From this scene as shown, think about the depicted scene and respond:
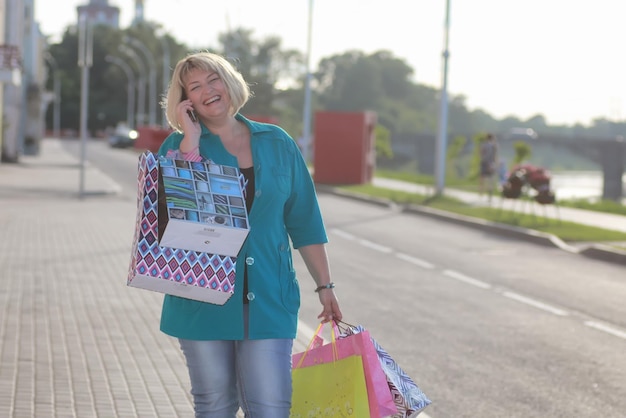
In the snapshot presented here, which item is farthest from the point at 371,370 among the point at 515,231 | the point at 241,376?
the point at 515,231

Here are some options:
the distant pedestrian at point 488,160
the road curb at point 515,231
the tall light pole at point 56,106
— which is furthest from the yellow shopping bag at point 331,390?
the tall light pole at point 56,106

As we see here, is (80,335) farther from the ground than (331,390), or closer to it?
closer to it

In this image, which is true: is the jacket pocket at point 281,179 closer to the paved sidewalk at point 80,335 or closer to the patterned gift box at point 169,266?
the patterned gift box at point 169,266

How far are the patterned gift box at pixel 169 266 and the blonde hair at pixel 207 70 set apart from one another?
0.29m

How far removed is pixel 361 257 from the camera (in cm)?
1675

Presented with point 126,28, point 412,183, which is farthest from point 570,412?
point 126,28

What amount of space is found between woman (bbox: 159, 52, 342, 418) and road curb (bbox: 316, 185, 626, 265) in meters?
13.6

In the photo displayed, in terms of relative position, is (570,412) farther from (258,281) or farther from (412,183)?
(412,183)

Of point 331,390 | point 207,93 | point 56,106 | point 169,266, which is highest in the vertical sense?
point 207,93

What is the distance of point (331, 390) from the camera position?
421 centimetres

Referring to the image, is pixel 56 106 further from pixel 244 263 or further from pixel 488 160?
pixel 244 263

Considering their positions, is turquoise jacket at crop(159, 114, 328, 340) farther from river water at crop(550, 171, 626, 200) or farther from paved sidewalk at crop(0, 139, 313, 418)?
river water at crop(550, 171, 626, 200)

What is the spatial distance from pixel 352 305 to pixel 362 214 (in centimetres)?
1500

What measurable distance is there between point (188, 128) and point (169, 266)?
47 centimetres
